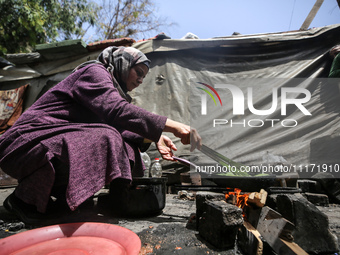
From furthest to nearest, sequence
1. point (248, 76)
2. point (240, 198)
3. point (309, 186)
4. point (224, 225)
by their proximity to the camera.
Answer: point (248, 76)
point (309, 186)
point (240, 198)
point (224, 225)

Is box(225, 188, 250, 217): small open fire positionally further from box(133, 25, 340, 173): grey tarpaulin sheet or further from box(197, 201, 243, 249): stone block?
box(133, 25, 340, 173): grey tarpaulin sheet

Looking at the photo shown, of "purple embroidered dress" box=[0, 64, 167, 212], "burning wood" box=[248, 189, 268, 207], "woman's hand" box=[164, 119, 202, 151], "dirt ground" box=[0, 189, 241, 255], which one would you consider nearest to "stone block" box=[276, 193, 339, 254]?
"burning wood" box=[248, 189, 268, 207]

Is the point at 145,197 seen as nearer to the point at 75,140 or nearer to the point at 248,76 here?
the point at 75,140

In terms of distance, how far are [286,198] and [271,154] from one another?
115 inches

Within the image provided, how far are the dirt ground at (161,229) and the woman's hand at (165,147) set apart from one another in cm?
58

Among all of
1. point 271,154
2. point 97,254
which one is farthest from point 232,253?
point 271,154

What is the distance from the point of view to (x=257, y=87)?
14.9 feet

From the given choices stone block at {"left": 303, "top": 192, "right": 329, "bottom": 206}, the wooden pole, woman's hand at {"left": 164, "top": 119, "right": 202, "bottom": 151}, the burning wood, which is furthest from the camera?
the wooden pole

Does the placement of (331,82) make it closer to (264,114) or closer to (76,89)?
(264,114)

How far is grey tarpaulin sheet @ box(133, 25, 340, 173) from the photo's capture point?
4.07 m

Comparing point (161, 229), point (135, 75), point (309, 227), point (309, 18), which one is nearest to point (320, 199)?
point (309, 227)

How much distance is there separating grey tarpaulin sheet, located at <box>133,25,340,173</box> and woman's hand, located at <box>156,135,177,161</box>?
6.35ft

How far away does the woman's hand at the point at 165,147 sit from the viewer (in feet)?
7.12

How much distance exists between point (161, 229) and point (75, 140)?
3.11ft
